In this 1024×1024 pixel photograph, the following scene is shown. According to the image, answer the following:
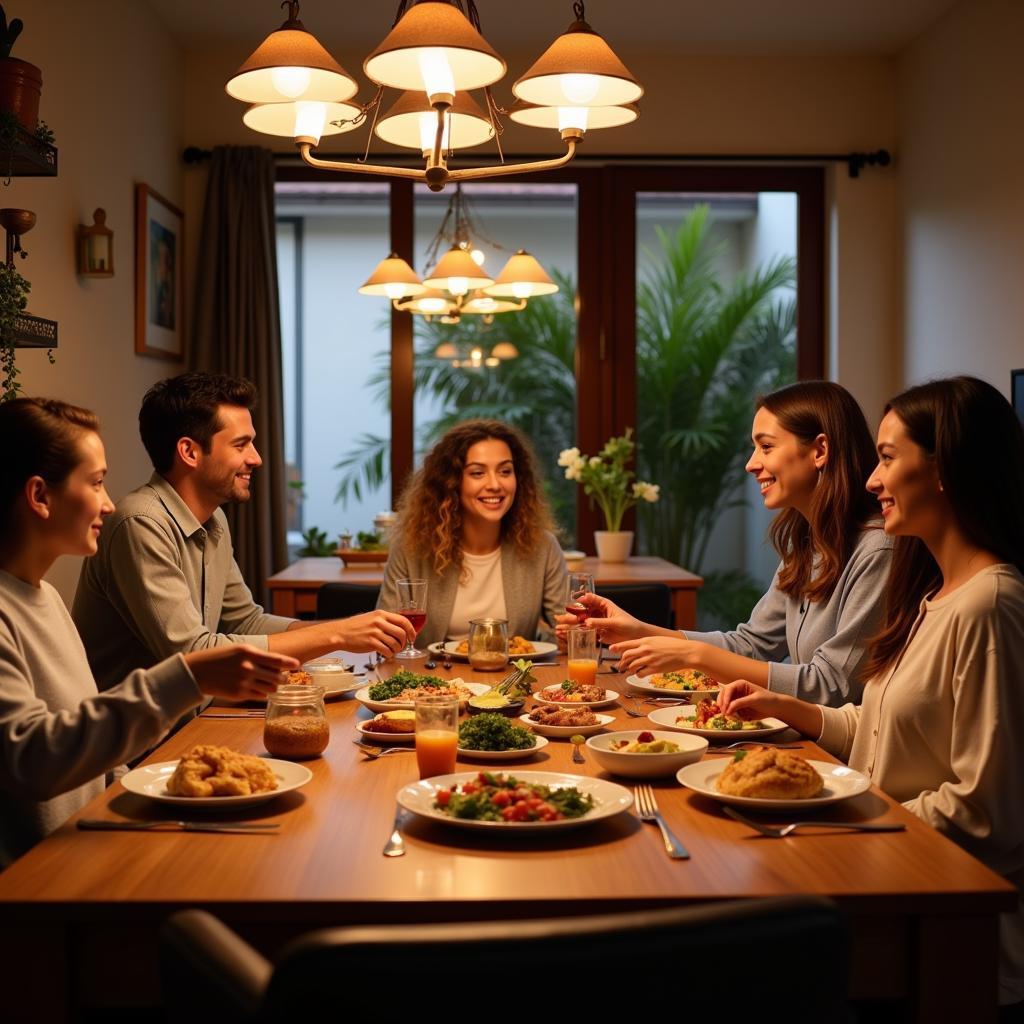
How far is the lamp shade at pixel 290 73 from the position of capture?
2.18 m

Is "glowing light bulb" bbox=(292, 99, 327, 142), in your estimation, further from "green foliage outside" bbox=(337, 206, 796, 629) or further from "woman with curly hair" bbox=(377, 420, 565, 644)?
"green foliage outside" bbox=(337, 206, 796, 629)

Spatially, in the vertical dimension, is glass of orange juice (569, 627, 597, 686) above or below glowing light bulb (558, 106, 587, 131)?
below

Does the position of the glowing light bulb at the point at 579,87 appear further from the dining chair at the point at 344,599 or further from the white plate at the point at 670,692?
the dining chair at the point at 344,599

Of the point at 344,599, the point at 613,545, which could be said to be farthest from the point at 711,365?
the point at 344,599

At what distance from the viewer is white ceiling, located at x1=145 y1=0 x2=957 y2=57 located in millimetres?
4844

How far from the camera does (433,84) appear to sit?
6.82 feet

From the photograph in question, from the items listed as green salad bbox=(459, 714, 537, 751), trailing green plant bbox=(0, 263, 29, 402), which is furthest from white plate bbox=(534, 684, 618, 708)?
trailing green plant bbox=(0, 263, 29, 402)

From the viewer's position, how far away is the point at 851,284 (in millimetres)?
5535

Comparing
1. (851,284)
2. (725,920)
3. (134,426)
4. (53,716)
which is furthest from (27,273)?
(851,284)

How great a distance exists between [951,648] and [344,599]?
2142 mm

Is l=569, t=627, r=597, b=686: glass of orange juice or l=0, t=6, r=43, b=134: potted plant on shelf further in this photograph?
l=0, t=6, r=43, b=134: potted plant on shelf

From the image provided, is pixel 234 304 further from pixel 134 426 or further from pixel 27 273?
pixel 27 273

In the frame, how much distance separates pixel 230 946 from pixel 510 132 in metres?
5.01

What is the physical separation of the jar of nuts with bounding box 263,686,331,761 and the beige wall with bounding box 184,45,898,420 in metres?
4.13
